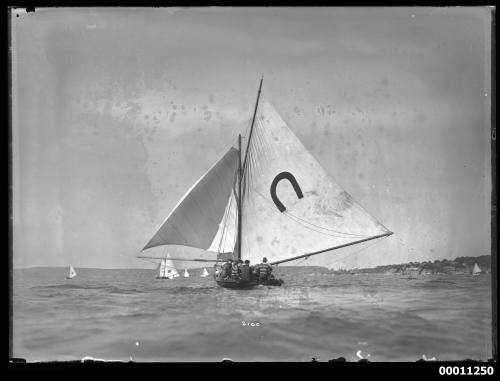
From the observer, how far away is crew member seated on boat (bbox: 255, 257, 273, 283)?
1786cm

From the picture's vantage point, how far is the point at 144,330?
14.7 meters

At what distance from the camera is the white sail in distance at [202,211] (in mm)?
16266

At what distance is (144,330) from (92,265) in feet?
5.68

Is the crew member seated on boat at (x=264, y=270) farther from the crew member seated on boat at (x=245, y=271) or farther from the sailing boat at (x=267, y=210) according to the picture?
the crew member seated on boat at (x=245, y=271)

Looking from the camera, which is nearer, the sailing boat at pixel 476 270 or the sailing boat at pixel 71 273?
the sailing boat at pixel 476 270

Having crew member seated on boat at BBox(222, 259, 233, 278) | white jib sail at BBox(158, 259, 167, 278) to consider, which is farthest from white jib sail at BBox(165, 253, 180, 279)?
crew member seated on boat at BBox(222, 259, 233, 278)

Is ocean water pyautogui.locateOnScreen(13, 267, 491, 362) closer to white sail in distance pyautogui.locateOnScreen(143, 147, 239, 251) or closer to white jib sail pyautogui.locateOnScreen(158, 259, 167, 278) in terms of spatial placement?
white jib sail pyautogui.locateOnScreen(158, 259, 167, 278)

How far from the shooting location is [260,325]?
14.7 meters

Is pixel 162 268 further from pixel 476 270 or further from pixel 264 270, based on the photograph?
pixel 476 270

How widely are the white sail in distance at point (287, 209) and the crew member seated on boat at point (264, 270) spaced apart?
20 cm

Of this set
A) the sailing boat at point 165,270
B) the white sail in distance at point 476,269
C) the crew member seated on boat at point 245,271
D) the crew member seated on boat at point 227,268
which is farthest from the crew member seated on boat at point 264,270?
the white sail in distance at point 476,269

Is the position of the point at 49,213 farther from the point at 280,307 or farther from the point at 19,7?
the point at 280,307

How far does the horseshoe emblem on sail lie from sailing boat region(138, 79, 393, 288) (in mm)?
24

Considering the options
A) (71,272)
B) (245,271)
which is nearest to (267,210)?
(245,271)
